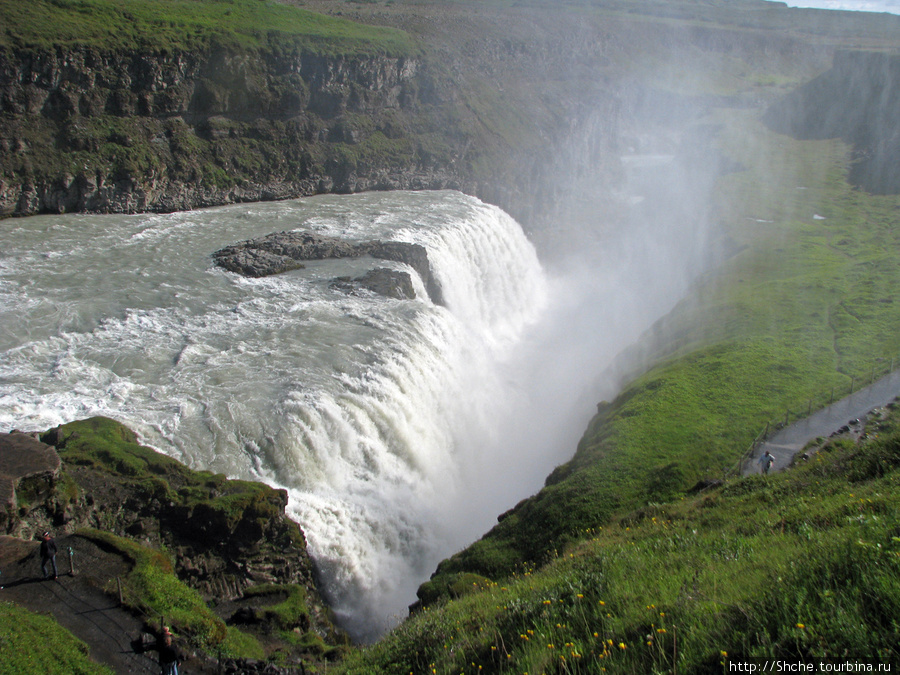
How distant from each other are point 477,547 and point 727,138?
Result: 3700 inches

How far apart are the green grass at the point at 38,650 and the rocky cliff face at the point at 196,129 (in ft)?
104

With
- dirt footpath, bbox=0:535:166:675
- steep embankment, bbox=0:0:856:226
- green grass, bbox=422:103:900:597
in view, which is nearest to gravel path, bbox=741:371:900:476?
green grass, bbox=422:103:900:597

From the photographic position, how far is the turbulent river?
18.4 m

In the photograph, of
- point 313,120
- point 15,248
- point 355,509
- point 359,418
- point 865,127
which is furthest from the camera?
point 865,127

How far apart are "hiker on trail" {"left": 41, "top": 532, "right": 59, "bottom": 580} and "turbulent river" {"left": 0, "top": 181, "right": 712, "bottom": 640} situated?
20.9 feet

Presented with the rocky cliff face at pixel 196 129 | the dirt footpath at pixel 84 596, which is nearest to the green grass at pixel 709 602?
the dirt footpath at pixel 84 596

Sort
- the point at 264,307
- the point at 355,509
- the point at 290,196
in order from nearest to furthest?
the point at 355,509 → the point at 264,307 → the point at 290,196

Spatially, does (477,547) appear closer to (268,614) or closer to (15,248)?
(268,614)

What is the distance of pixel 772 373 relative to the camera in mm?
25703

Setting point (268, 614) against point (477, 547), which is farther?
point (477, 547)

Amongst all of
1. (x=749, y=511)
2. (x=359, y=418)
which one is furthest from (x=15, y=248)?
(x=749, y=511)

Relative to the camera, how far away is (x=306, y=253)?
34.7 metres

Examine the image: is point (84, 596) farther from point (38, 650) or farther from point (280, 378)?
point (280, 378)

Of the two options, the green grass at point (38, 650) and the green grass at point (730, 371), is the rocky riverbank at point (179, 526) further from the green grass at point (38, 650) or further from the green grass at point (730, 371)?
the green grass at point (730, 371)
